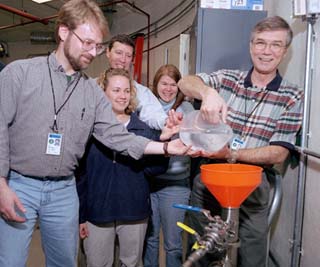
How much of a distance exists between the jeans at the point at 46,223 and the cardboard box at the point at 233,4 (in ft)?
4.52

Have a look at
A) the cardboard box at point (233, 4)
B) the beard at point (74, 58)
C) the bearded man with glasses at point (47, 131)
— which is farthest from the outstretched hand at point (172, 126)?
the cardboard box at point (233, 4)

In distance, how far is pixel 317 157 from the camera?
4.78 feet

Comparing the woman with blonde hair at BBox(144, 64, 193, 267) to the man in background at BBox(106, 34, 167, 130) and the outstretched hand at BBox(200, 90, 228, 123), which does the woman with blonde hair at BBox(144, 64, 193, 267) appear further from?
the outstretched hand at BBox(200, 90, 228, 123)

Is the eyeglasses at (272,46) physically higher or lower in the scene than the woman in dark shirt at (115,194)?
higher

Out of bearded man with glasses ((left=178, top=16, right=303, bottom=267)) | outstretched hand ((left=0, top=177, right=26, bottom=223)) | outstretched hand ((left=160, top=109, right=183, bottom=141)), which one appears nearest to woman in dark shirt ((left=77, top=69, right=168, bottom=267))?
outstretched hand ((left=160, top=109, right=183, bottom=141))

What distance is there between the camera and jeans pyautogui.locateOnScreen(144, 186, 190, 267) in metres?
2.04

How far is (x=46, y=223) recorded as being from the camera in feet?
4.65

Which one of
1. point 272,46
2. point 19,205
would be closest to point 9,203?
point 19,205

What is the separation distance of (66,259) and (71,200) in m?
0.27

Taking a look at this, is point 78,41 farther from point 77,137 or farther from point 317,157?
point 317,157

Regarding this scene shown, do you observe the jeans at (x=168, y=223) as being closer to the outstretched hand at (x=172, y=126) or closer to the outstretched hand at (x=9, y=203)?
the outstretched hand at (x=172, y=126)

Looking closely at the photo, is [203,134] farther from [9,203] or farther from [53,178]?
[9,203]

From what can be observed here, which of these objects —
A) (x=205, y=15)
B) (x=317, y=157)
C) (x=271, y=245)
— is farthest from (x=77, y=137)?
(x=271, y=245)

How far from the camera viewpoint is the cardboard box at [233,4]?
6.92 ft
